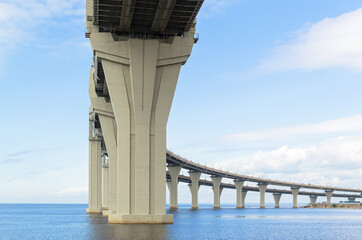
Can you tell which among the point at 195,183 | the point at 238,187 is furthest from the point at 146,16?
the point at 238,187

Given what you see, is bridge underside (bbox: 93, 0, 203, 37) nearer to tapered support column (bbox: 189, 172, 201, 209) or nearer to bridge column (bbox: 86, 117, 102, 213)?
bridge column (bbox: 86, 117, 102, 213)

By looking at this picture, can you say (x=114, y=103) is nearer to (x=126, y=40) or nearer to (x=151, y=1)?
(x=126, y=40)

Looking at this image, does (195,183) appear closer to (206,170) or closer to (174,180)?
(206,170)

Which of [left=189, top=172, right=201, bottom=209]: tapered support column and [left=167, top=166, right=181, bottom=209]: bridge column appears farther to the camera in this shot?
[left=189, top=172, right=201, bottom=209]: tapered support column

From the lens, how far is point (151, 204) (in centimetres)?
5662

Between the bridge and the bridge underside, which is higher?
the bridge underside

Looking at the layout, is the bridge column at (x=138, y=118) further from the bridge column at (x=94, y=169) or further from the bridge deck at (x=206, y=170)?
the bridge deck at (x=206, y=170)

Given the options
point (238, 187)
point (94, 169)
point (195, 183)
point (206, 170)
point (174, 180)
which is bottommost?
point (238, 187)

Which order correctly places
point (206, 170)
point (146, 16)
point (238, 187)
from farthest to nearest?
point (238, 187) < point (206, 170) < point (146, 16)

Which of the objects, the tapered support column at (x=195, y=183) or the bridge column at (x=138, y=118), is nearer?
the bridge column at (x=138, y=118)

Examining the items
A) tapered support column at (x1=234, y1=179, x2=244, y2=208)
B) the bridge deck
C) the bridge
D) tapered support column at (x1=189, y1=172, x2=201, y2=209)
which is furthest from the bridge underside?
tapered support column at (x1=234, y1=179, x2=244, y2=208)

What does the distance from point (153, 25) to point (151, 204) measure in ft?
60.1

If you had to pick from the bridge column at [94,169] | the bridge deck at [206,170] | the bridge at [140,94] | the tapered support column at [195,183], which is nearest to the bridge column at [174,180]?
the bridge deck at [206,170]

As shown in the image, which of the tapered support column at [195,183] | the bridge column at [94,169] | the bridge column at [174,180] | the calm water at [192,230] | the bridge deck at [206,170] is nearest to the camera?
the calm water at [192,230]
